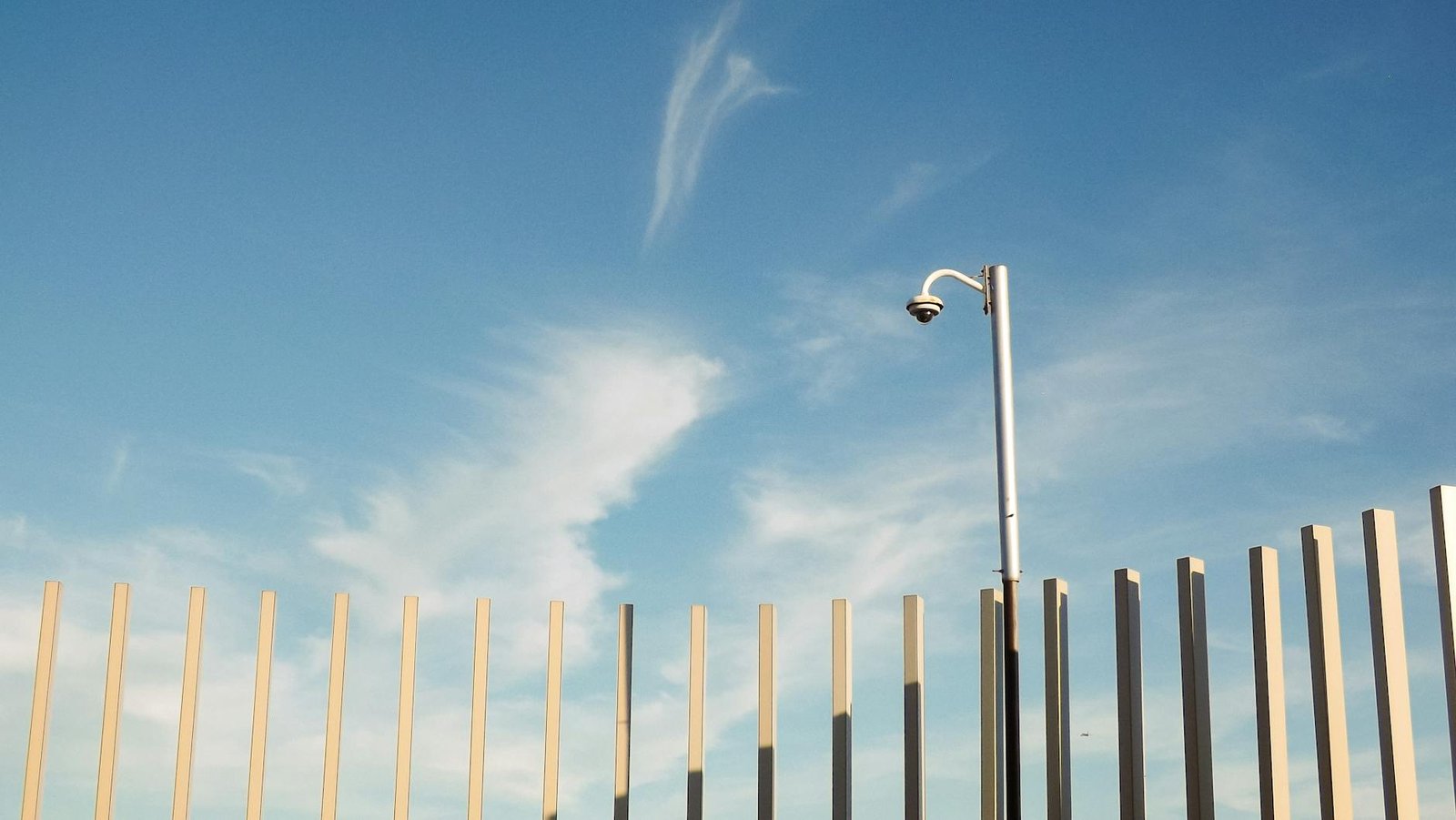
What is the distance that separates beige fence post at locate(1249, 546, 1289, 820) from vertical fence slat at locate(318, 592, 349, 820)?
31.9 ft

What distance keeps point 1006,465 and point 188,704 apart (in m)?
9.64

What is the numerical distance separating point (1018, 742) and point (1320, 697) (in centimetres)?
292

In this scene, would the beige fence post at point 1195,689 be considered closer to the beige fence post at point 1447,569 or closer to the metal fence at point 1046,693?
the metal fence at point 1046,693

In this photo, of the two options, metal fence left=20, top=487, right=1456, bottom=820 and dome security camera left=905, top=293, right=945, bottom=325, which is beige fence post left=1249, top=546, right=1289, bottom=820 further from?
dome security camera left=905, top=293, right=945, bottom=325

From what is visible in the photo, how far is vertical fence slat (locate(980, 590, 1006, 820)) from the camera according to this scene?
1639cm

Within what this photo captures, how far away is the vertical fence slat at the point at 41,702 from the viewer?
17.5 metres

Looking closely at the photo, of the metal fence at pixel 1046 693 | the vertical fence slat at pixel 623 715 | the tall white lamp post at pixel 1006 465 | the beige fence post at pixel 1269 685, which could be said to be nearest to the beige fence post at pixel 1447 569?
the metal fence at pixel 1046 693

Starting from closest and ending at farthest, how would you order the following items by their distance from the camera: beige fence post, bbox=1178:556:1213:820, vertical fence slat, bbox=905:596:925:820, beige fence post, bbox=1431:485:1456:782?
beige fence post, bbox=1431:485:1456:782 < beige fence post, bbox=1178:556:1213:820 < vertical fence slat, bbox=905:596:925:820

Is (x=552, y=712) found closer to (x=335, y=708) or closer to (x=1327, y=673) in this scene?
(x=335, y=708)

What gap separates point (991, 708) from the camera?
1670 centimetres

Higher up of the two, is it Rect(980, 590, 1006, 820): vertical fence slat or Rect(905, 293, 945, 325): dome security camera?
Rect(905, 293, 945, 325): dome security camera

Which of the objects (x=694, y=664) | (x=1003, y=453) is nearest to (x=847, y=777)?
(x=694, y=664)

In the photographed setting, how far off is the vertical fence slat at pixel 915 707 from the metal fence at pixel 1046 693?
18mm

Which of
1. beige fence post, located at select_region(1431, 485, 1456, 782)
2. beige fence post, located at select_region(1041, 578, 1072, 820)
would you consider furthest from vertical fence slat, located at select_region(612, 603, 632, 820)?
beige fence post, located at select_region(1431, 485, 1456, 782)
